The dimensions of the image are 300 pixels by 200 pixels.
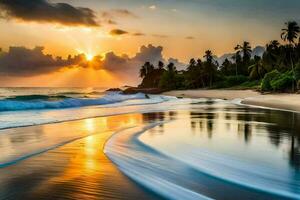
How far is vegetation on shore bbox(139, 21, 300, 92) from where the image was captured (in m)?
61.8

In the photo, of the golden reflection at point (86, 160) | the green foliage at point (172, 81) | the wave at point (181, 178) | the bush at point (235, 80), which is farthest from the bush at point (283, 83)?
the green foliage at point (172, 81)

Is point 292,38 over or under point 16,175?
over

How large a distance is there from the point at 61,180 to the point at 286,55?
256 ft

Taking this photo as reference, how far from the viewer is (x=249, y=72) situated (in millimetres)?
103750

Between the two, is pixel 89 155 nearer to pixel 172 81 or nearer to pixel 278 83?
pixel 278 83

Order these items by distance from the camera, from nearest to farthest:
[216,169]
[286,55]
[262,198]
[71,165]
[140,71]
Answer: [262,198]
[216,169]
[71,165]
[286,55]
[140,71]

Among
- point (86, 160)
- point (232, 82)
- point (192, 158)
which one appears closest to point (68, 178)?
point (86, 160)

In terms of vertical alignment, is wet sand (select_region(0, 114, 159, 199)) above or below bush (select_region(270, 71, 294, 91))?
below

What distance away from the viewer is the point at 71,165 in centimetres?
809

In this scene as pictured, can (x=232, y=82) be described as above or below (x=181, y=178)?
above

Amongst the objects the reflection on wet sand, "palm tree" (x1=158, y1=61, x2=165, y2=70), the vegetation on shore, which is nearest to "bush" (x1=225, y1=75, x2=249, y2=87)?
the vegetation on shore

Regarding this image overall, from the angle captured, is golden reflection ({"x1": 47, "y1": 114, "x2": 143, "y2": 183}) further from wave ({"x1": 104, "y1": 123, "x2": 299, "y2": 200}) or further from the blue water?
wave ({"x1": 104, "y1": 123, "x2": 299, "y2": 200})

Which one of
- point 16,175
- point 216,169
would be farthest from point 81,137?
point 216,169

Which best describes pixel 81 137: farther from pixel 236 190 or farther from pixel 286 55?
pixel 286 55
